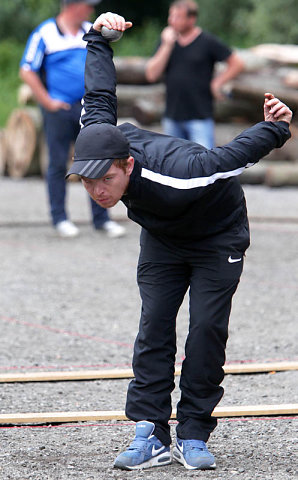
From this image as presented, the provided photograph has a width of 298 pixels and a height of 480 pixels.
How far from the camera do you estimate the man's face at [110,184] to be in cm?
337

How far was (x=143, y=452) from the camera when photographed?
3.71 metres

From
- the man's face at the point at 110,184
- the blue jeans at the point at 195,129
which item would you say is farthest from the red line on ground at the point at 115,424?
the blue jeans at the point at 195,129

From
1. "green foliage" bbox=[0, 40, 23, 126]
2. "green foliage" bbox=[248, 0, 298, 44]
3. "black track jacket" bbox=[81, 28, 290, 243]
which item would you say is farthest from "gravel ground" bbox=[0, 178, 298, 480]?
"green foliage" bbox=[248, 0, 298, 44]

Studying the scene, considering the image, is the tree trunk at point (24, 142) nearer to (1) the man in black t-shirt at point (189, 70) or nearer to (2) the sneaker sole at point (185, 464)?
(1) the man in black t-shirt at point (189, 70)

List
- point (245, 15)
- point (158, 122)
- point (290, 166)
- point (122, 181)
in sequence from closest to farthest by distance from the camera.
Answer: point (122, 181) < point (290, 166) < point (158, 122) < point (245, 15)

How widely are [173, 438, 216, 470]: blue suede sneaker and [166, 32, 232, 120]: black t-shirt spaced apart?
6.15 meters

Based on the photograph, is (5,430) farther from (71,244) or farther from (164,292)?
(71,244)

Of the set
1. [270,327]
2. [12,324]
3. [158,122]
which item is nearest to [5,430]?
[12,324]

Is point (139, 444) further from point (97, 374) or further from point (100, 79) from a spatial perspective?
point (100, 79)

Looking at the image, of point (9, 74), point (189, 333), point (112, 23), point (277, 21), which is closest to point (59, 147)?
point (112, 23)

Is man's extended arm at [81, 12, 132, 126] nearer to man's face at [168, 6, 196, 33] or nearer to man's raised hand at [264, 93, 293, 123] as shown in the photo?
man's raised hand at [264, 93, 293, 123]

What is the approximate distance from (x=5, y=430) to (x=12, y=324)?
6.20 feet

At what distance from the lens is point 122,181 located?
340 centimetres

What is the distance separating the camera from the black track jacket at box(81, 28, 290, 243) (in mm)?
3438
